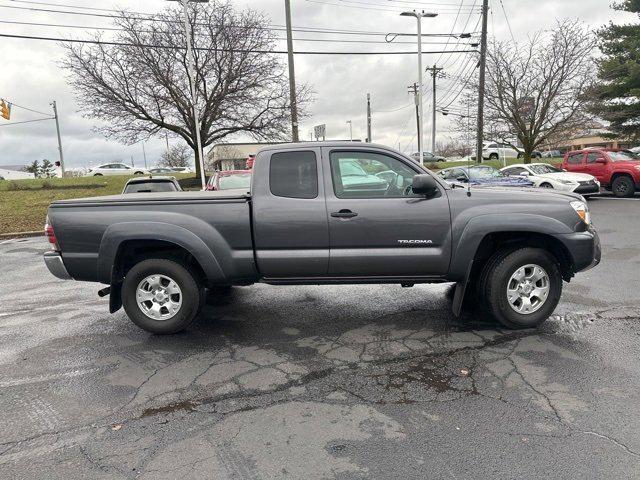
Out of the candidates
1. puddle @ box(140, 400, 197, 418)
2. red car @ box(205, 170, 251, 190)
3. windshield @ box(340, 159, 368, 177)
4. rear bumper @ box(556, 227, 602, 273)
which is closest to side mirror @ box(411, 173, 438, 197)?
windshield @ box(340, 159, 368, 177)

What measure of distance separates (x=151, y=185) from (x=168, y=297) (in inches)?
260

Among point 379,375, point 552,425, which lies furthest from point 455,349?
point 552,425

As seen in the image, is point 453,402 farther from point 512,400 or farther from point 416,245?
point 416,245

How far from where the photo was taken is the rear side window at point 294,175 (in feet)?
14.5

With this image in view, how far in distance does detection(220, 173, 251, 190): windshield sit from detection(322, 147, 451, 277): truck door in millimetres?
5962

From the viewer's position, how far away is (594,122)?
2327 centimetres

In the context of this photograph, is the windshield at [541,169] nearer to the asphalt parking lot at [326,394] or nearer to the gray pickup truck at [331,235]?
the asphalt parking lot at [326,394]

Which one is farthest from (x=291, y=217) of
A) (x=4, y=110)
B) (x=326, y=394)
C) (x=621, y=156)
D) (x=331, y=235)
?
(x=4, y=110)

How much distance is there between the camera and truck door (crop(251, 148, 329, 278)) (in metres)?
4.33

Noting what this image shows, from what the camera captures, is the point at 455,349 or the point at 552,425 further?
the point at 455,349

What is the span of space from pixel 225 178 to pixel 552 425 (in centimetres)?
893

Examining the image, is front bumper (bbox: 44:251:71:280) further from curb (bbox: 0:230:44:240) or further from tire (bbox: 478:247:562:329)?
curb (bbox: 0:230:44:240)

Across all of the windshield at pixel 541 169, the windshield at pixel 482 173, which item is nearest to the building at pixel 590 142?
the windshield at pixel 541 169

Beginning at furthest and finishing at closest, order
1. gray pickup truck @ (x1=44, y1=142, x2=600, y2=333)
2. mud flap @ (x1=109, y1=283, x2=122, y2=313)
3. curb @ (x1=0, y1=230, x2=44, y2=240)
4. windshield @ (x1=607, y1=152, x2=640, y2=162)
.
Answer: windshield @ (x1=607, y1=152, x2=640, y2=162) → curb @ (x1=0, y1=230, x2=44, y2=240) → mud flap @ (x1=109, y1=283, x2=122, y2=313) → gray pickup truck @ (x1=44, y1=142, x2=600, y2=333)
